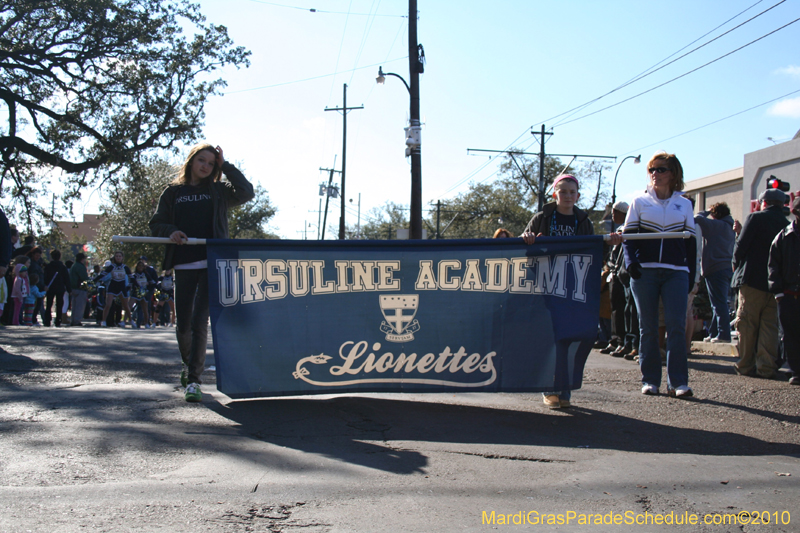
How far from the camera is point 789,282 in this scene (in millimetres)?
5941

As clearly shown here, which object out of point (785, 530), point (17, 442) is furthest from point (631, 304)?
point (17, 442)

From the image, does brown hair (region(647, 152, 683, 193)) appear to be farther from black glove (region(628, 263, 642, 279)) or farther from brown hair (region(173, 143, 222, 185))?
brown hair (region(173, 143, 222, 185))

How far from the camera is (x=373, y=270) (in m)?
4.44

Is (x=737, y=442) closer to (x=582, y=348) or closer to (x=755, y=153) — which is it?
(x=582, y=348)

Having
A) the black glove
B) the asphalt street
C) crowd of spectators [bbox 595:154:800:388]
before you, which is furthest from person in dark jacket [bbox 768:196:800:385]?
the black glove

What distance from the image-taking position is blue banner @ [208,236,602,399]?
4.32m

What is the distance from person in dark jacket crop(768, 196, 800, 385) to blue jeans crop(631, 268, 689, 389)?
5.30ft

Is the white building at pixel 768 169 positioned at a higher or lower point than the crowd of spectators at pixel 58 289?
higher

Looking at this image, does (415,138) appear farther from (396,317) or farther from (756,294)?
(396,317)

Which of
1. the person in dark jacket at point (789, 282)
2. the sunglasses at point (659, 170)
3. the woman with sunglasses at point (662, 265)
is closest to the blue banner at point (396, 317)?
the woman with sunglasses at point (662, 265)

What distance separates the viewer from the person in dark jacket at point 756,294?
20.8 feet

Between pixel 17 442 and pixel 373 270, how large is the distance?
2.30m

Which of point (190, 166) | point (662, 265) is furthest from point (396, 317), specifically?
point (662, 265)

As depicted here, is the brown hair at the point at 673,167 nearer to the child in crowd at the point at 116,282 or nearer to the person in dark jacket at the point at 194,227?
the person in dark jacket at the point at 194,227
